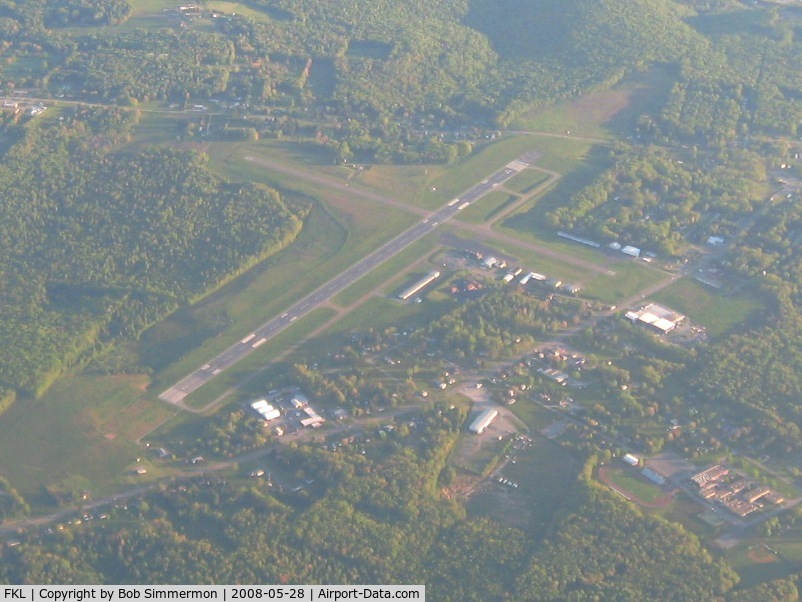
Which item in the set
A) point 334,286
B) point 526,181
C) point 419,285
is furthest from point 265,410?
point 526,181

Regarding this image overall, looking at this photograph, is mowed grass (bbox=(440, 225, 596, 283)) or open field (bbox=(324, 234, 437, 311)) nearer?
open field (bbox=(324, 234, 437, 311))

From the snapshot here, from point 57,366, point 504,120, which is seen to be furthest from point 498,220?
point 57,366

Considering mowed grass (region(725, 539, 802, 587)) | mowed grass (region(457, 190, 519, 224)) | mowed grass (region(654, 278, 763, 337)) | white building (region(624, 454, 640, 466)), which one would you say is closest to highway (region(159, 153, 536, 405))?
mowed grass (region(457, 190, 519, 224))

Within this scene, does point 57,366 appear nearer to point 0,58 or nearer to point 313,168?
point 313,168

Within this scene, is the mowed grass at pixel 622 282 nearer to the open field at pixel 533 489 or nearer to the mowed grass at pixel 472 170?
the mowed grass at pixel 472 170

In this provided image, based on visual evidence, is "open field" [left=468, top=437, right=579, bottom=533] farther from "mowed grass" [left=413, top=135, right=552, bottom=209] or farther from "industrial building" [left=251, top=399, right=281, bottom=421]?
"mowed grass" [left=413, top=135, right=552, bottom=209]
